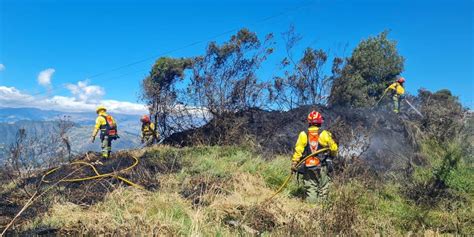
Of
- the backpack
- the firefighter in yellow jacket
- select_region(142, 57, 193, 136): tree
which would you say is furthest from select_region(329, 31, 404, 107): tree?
the backpack

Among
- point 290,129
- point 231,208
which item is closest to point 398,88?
point 290,129

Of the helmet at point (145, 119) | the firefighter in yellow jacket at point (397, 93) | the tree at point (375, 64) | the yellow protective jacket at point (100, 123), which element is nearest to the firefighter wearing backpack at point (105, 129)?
the yellow protective jacket at point (100, 123)

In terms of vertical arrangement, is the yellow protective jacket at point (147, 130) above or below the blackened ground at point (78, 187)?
above

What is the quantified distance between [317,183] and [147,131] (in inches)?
329

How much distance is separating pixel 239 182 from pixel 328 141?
1.77m

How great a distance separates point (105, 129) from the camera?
12.3m

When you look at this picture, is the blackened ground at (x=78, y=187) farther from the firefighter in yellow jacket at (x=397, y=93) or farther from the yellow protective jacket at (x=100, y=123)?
the firefighter in yellow jacket at (x=397, y=93)

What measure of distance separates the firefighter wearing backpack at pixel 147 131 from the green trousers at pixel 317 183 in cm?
809

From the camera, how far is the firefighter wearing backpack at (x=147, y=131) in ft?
45.9

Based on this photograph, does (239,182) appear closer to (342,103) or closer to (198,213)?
(198,213)

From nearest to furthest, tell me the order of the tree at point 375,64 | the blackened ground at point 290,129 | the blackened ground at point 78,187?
the blackened ground at point 78,187, the blackened ground at point 290,129, the tree at point 375,64

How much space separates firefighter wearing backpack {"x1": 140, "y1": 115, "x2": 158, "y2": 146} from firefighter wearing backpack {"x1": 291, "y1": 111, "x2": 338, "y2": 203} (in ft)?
26.3

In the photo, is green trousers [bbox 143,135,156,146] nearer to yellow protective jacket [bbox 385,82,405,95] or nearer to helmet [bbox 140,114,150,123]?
helmet [bbox 140,114,150,123]

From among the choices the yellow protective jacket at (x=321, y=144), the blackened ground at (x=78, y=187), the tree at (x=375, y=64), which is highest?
the tree at (x=375, y=64)
